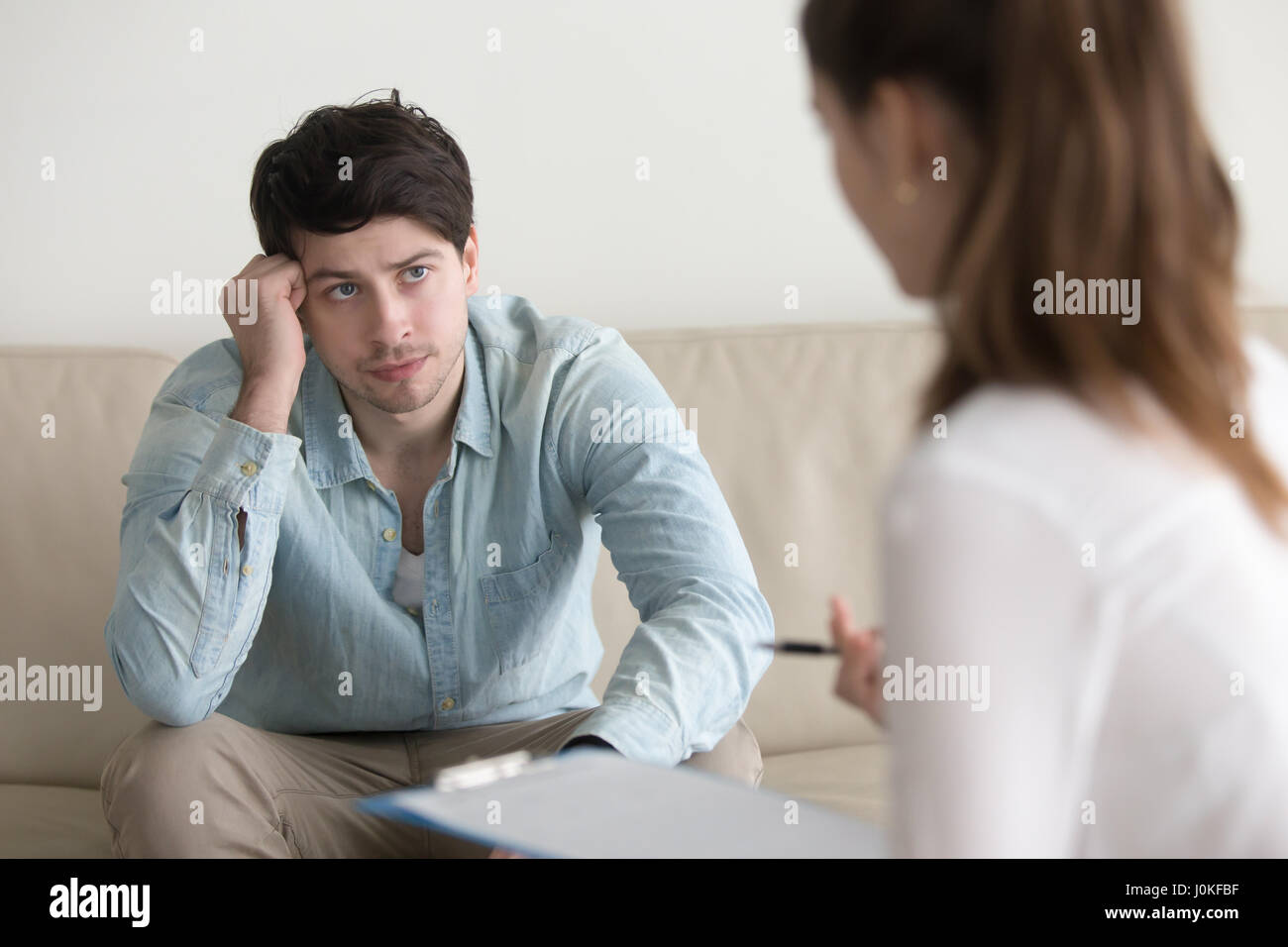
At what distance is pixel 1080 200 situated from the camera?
2.11 feet

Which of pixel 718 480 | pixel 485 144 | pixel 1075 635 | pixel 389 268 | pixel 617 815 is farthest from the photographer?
pixel 485 144

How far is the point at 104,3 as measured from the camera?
6.57 feet

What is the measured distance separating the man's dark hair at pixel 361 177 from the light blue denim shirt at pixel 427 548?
0.19 m

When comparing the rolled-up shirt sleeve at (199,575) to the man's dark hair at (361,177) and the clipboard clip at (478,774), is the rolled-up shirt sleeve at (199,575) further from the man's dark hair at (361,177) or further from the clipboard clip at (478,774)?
the clipboard clip at (478,774)

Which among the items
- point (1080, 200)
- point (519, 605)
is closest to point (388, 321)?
point (519, 605)

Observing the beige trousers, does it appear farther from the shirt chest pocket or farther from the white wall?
the white wall

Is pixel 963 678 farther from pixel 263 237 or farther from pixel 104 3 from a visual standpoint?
pixel 104 3

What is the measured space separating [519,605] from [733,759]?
0.36 metres

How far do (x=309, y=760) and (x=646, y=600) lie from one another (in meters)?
0.45

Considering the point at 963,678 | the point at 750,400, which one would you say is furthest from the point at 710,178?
the point at 963,678

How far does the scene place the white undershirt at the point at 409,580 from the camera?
5.21 ft

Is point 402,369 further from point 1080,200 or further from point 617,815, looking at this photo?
point 1080,200

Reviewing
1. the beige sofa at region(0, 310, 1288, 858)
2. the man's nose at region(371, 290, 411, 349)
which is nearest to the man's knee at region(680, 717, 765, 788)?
the beige sofa at region(0, 310, 1288, 858)

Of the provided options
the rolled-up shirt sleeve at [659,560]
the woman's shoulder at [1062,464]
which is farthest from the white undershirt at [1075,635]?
the rolled-up shirt sleeve at [659,560]
